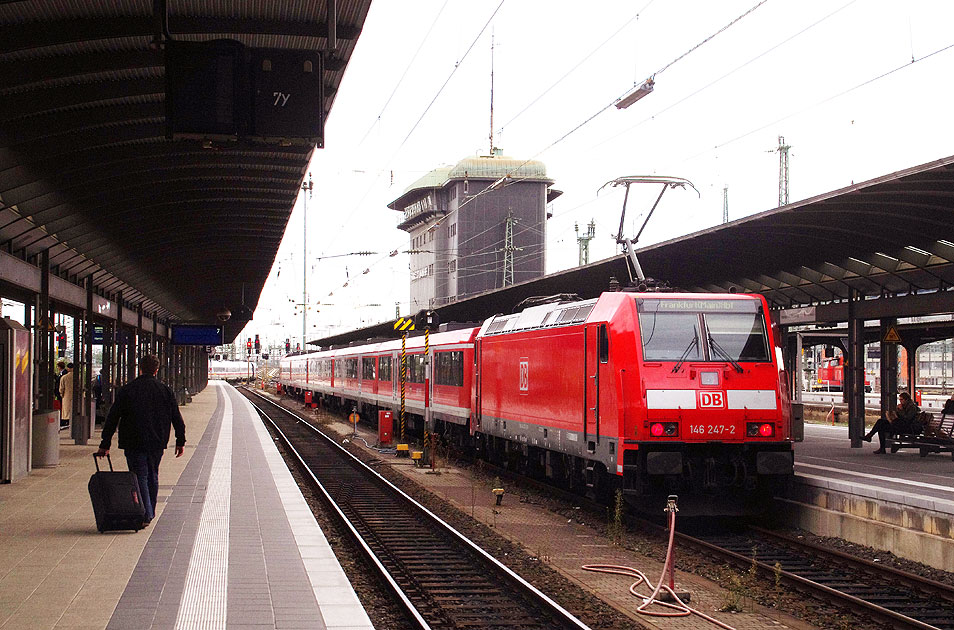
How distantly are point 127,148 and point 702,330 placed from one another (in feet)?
24.5

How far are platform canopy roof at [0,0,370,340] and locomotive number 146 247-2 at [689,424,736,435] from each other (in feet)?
18.5

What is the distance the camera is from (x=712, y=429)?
12164 mm

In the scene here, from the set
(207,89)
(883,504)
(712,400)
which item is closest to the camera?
(207,89)

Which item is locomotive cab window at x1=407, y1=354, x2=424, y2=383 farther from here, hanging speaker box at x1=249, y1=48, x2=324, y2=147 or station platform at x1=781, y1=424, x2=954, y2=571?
hanging speaker box at x1=249, y1=48, x2=324, y2=147

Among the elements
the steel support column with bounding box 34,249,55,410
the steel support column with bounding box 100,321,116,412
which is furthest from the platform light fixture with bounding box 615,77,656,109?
the steel support column with bounding box 100,321,116,412

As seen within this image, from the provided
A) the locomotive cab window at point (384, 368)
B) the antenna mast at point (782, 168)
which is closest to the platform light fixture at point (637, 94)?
the locomotive cab window at point (384, 368)

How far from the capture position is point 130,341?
30766mm

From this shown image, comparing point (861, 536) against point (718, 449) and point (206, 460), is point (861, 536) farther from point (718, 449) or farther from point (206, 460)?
point (206, 460)

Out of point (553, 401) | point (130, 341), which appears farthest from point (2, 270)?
point (130, 341)

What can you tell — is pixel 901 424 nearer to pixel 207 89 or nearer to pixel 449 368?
pixel 449 368

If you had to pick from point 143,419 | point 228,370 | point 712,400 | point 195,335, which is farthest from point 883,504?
point 228,370

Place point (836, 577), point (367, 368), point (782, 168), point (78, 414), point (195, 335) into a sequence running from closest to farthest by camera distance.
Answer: point (836, 577)
point (78, 414)
point (195, 335)
point (367, 368)
point (782, 168)

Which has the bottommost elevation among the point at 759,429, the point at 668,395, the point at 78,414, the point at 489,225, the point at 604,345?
the point at 78,414

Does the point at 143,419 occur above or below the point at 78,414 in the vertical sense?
above
